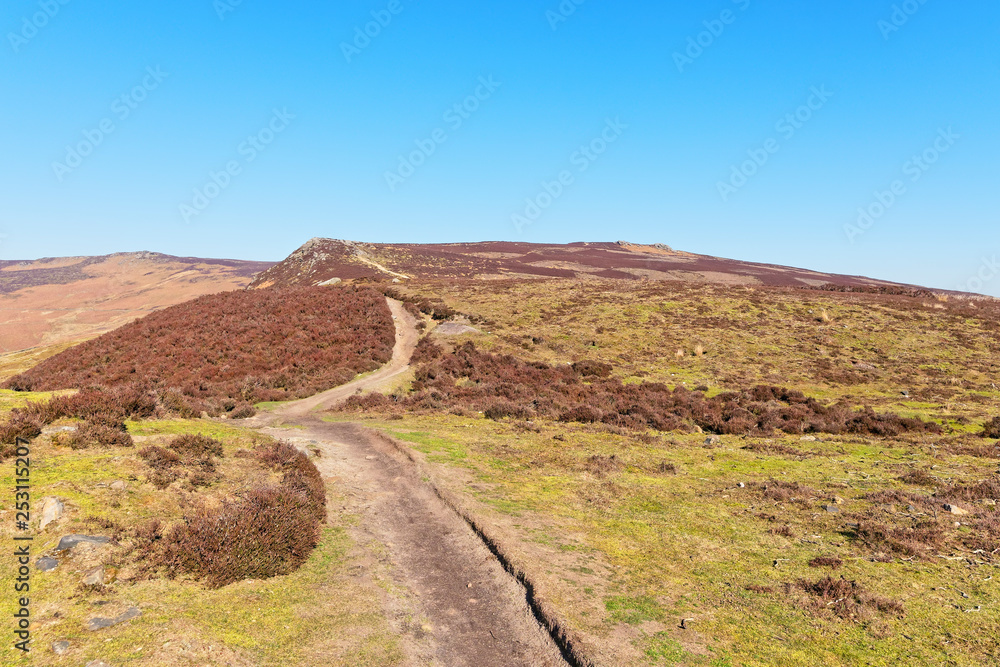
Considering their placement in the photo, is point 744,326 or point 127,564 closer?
point 127,564

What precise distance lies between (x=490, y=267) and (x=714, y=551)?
91.7 m

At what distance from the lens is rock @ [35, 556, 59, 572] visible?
22.4 ft

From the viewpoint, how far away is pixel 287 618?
7281 mm

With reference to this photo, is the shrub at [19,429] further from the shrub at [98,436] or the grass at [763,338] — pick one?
the grass at [763,338]

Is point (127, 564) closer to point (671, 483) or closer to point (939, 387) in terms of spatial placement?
point (671, 483)

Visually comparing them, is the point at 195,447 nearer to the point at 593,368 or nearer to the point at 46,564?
the point at 46,564

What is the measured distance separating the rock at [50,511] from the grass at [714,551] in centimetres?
830

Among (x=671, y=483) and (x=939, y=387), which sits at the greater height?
(x=939, y=387)

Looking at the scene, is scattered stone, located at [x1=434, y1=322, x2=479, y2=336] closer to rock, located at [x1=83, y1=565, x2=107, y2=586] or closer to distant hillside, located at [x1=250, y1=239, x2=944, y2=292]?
distant hillside, located at [x1=250, y1=239, x2=944, y2=292]

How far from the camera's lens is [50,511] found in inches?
310

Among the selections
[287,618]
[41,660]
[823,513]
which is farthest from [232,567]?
[823,513]

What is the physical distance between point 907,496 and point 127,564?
17.8 meters

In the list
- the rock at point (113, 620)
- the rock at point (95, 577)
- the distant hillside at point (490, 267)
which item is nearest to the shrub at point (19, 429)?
the rock at point (95, 577)

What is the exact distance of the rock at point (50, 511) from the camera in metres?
7.74
